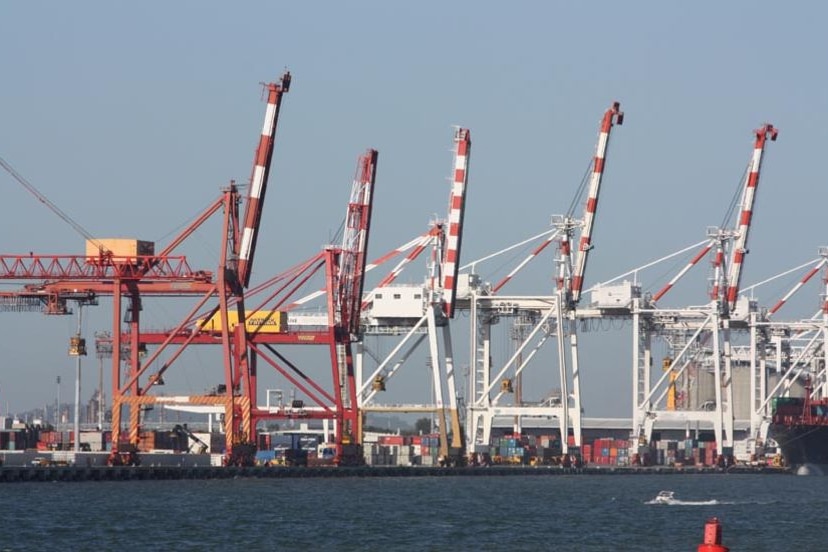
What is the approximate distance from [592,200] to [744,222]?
14.0 m

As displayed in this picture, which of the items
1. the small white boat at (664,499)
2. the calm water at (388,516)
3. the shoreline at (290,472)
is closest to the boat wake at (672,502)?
the small white boat at (664,499)

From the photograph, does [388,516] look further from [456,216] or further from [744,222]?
[744,222]

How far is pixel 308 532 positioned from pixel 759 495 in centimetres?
3596

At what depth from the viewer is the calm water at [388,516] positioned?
5097 cm

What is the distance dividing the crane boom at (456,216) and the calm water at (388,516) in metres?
15.1

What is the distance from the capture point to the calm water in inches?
2007

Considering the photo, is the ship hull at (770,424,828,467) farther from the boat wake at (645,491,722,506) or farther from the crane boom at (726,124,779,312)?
the boat wake at (645,491,722,506)

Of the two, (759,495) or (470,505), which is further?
(759,495)

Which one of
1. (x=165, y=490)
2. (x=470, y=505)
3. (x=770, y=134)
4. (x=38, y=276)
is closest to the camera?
(x=470, y=505)

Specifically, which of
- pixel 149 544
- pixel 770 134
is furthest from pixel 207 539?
A: pixel 770 134

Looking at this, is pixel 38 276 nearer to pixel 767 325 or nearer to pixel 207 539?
pixel 207 539

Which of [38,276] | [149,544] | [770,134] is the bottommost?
[149,544]

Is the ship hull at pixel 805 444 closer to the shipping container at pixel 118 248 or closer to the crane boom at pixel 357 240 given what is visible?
the crane boom at pixel 357 240

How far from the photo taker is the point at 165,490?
74.5 m
